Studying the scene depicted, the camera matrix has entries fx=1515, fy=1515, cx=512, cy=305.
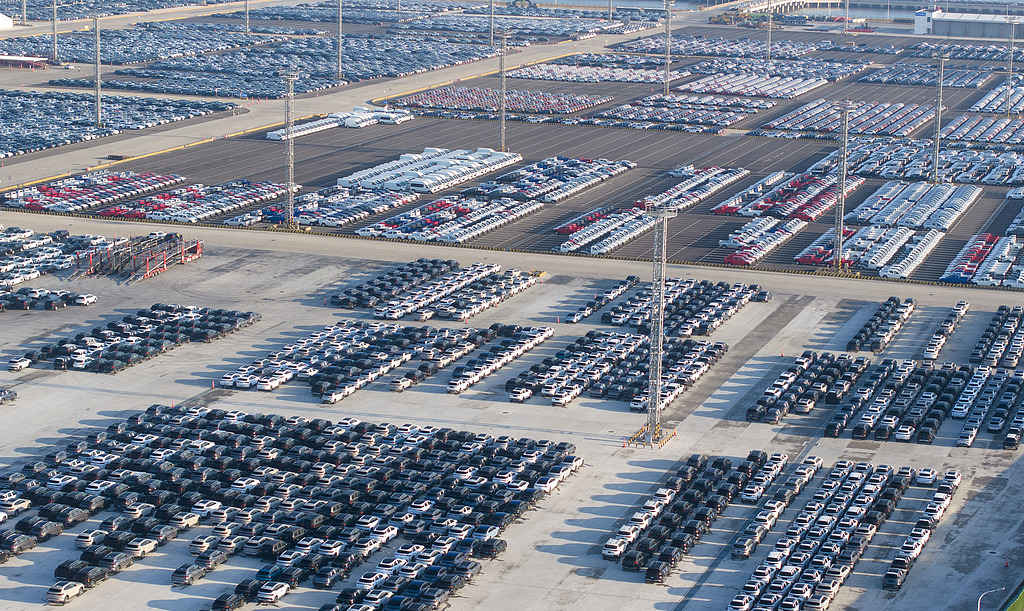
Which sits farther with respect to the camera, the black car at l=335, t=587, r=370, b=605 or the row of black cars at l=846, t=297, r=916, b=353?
the row of black cars at l=846, t=297, r=916, b=353

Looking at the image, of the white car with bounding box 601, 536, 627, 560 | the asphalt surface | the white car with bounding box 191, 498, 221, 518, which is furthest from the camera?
the white car with bounding box 191, 498, 221, 518

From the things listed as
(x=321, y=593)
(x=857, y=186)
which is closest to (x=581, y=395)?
(x=321, y=593)

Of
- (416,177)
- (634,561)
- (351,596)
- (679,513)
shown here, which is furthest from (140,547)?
(416,177)

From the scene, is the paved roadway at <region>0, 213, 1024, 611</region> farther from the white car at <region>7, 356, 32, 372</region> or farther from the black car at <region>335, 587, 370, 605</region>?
the black car at <region>335, 587, 370, 605</region>

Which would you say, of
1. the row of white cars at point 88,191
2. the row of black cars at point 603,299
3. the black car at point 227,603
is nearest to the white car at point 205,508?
the black car at point 227,603

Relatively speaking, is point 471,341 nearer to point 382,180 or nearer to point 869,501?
point 869,501

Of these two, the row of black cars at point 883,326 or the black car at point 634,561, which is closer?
the black car at point 634,561

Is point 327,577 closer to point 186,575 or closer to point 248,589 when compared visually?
point 248,589

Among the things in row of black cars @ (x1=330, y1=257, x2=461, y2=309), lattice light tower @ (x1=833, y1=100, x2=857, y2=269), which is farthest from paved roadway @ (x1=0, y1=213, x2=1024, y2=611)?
lattice light tower @ (x1=833, y1=100, x2=857, y2=269)

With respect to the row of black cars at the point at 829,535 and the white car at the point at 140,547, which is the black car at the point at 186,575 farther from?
the row of black cars at the point at 829,535
